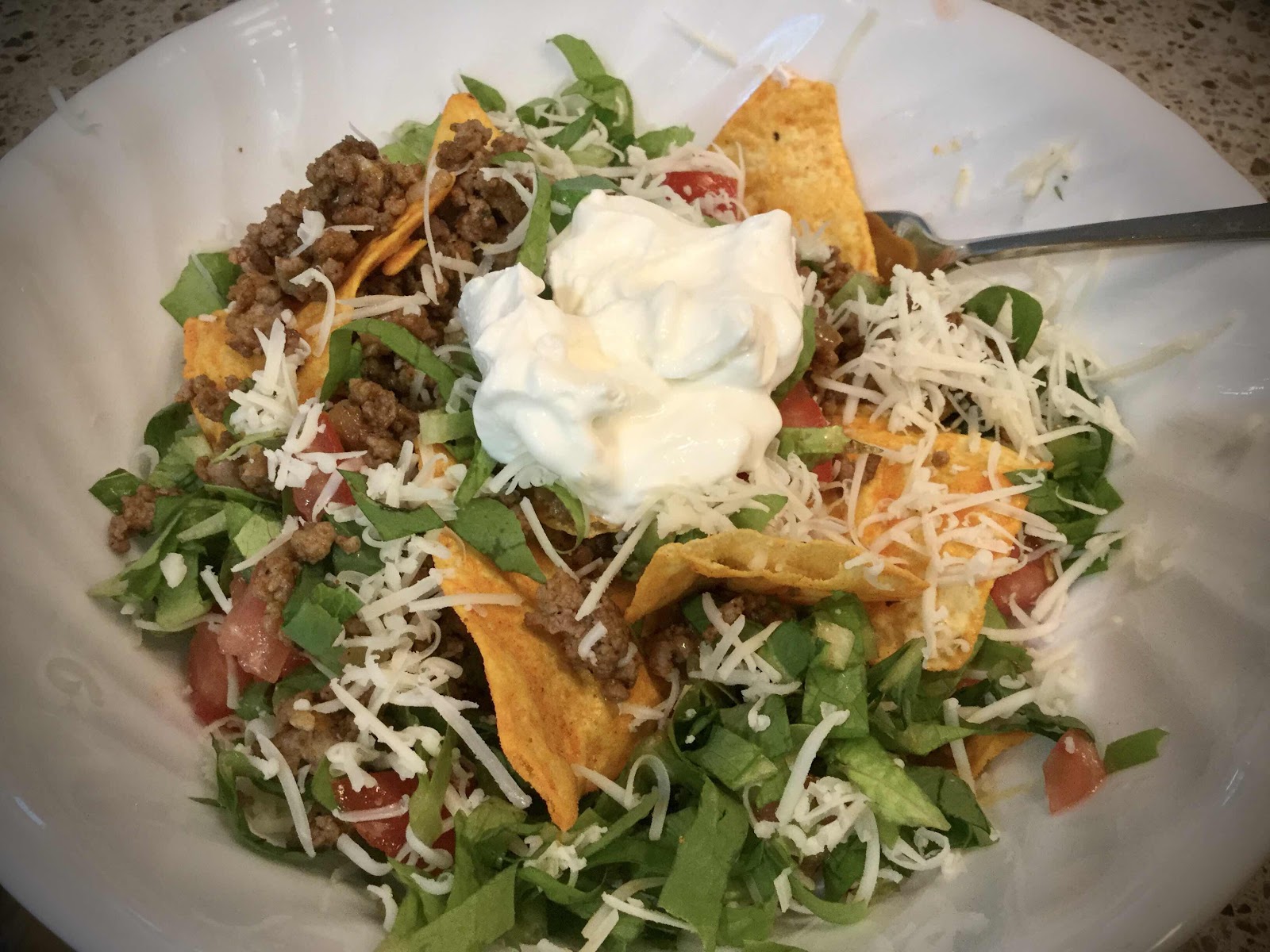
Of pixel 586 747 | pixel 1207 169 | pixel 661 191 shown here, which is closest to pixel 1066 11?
pixel 1207 169

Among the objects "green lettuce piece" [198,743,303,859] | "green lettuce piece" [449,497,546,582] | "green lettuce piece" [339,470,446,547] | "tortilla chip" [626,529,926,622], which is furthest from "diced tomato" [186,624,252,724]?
"tortilla chip" [626,529,926,622]

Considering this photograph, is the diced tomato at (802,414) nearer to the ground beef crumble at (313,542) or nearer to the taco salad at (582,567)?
the taco salad at (582,567)

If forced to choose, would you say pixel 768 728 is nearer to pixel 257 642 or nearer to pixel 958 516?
pixel 958 516

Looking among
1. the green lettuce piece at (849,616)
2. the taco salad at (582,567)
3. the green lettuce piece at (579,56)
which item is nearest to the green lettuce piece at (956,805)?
the taco salad at (582,567)

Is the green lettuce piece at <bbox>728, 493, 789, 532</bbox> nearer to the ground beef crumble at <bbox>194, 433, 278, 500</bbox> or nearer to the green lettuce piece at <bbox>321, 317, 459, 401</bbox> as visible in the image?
the green lettuce piece at <bbox>321, 317, 459, 401</bbox>

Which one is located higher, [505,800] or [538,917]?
[505,800]

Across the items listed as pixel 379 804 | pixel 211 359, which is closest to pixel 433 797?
pixel 379 804

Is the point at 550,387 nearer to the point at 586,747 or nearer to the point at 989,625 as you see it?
the point at 586,747
